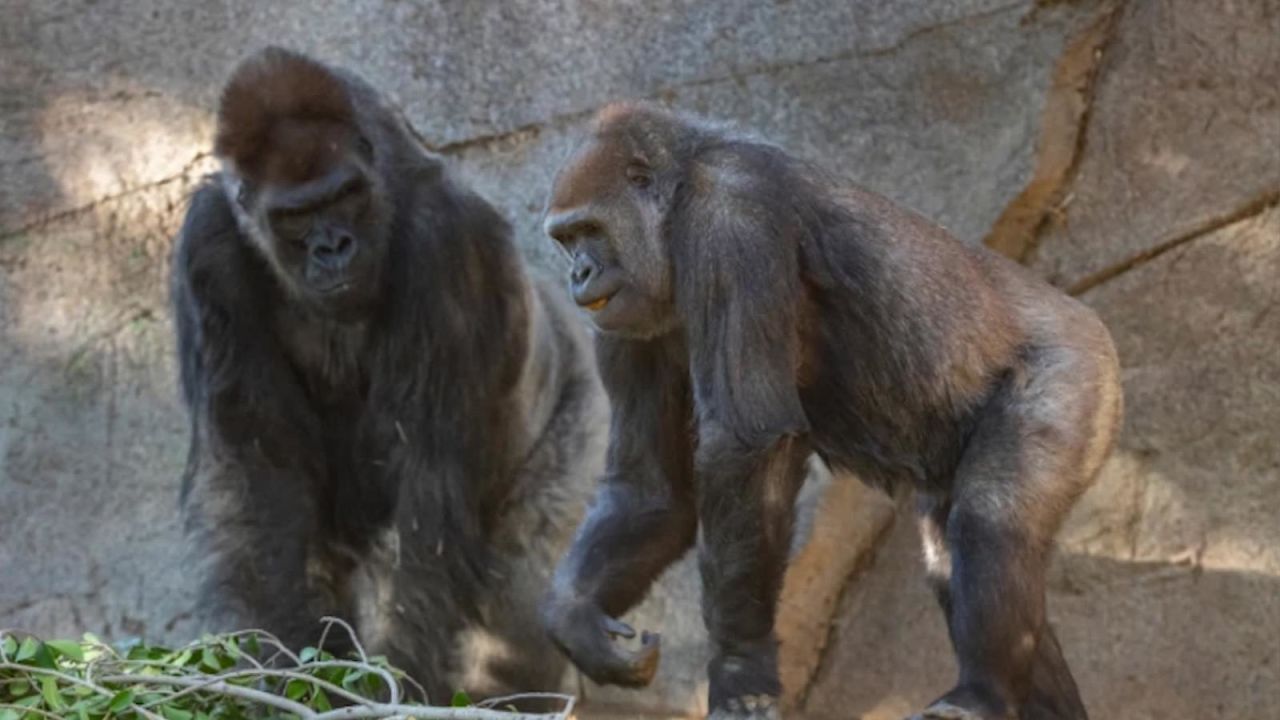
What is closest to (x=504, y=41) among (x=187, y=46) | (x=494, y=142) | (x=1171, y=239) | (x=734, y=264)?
(x=494, y=142)

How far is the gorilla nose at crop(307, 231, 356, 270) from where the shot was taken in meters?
5.05

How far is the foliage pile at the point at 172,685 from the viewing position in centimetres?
367

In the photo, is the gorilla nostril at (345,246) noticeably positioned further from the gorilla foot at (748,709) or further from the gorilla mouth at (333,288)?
the gorilla foot at (748,709)

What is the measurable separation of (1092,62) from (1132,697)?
1.76 m

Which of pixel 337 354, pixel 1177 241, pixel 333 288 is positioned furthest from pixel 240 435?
pixel 1177 241

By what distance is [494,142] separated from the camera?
604 centimetres

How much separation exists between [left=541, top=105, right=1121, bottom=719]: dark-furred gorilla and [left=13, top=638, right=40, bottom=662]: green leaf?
1012mm

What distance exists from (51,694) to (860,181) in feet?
9.40

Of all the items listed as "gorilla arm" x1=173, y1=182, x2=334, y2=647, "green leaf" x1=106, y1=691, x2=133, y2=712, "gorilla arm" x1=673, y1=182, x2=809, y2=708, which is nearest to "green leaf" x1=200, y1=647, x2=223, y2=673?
"green leaf" x1=106, y1=691, x2=133, y2=712

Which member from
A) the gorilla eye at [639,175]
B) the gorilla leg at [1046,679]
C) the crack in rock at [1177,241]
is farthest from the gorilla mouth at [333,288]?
the crack in rock at [1177,241]

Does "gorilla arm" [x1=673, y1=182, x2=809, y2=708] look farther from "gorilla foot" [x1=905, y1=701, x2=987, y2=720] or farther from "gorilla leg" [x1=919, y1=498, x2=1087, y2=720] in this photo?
"gorilla leg" [x1=919, y1=498, x2=1087, y2=720]

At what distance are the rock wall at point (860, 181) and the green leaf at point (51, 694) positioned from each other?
2.30 meters

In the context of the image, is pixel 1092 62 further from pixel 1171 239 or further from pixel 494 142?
pixel 494 142

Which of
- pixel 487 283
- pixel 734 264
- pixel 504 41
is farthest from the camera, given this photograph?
pixel 504 41
